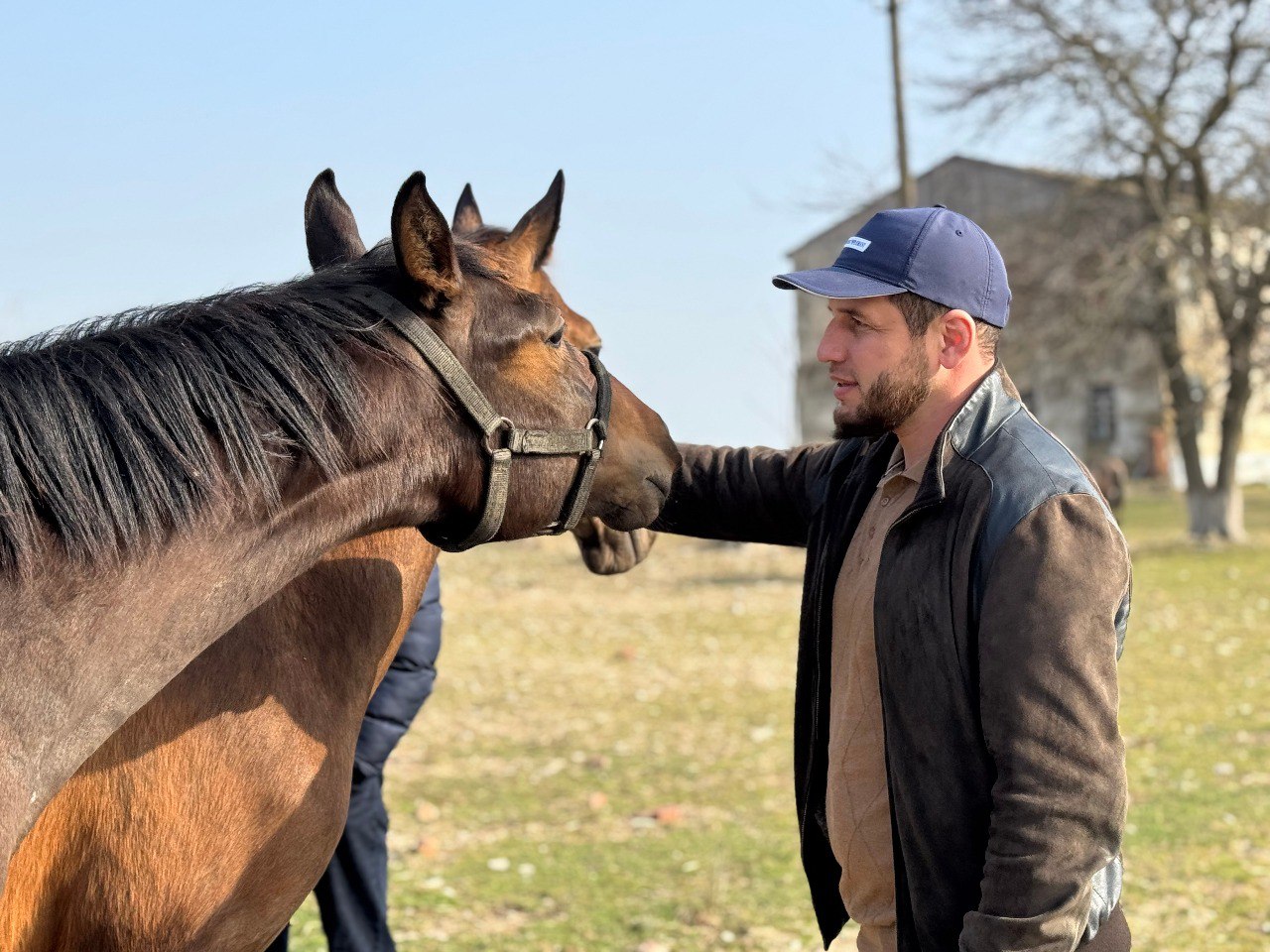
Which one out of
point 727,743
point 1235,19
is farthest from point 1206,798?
point 1235,19

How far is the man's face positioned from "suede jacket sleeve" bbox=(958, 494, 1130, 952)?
0.45 meters

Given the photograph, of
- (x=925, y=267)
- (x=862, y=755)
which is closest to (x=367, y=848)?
(x=862, y=755)

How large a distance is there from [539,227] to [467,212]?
2.62 feet

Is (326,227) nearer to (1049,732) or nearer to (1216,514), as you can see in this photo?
(1049,732)

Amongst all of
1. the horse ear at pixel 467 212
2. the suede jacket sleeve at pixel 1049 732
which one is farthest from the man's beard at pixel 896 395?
the horse ear at pixel 467 212

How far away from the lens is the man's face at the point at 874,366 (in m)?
2.62

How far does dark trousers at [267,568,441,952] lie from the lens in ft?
13.1

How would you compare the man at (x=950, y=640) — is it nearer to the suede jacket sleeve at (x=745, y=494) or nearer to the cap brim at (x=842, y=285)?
the cap brim at (x=842, y=285)

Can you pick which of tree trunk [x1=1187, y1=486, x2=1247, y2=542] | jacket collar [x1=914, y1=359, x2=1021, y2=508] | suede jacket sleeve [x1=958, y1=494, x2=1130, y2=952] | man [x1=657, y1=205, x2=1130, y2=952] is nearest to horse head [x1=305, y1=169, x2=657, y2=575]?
man [x1=657, y1=205, x2=1130, y2=952]

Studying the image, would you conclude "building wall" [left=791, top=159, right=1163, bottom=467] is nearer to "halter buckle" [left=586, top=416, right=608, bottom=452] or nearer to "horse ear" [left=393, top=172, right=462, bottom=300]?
Answer: "halter buckle" [left=586, top=416, right=608, bottom=452]

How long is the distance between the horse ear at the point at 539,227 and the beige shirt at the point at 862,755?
3.56ft

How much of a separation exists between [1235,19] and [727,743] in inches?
666

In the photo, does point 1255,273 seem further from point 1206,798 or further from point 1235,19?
point 1206,798

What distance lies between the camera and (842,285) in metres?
2.59
